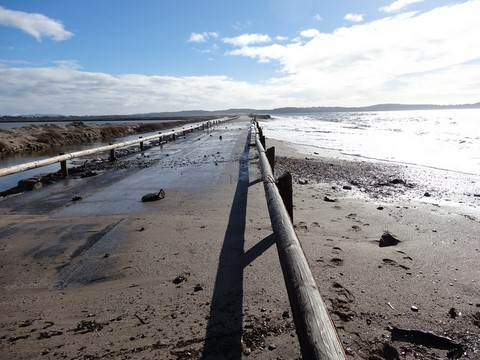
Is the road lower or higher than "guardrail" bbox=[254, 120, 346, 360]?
lower

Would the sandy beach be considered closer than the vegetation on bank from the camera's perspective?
Yes

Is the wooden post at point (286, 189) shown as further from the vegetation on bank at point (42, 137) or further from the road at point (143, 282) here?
the vegetation on bank at point (42, 137)

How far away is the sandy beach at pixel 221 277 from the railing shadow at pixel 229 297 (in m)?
0.01

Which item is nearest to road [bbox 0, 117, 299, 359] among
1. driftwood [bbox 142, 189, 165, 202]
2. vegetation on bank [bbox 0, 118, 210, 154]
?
driftwood [bbox 142, 189, 165, 202]

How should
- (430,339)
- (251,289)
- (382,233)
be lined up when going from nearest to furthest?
(430,339)
(251,289)
(382,233)

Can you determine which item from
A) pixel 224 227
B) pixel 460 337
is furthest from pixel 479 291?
pixel 224 227

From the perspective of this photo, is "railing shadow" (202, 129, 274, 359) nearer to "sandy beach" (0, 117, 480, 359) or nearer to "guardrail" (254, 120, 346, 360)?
"sandy beach" (0, 117, 480, 359)

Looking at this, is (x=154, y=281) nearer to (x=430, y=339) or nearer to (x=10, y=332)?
(x=10, y=332)

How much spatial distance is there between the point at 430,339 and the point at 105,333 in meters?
2.47

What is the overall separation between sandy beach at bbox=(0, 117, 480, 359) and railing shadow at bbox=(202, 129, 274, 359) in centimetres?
1

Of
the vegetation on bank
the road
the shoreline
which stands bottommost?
the shoreline

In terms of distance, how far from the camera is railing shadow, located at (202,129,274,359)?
8.06ft

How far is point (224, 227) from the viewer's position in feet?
16.7

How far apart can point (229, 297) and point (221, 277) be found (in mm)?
410
